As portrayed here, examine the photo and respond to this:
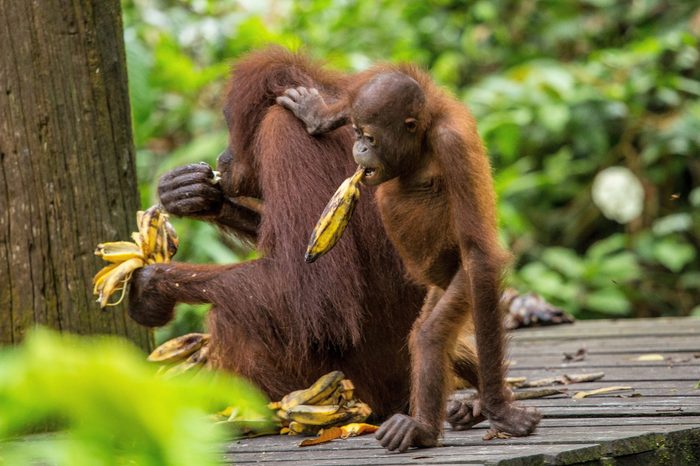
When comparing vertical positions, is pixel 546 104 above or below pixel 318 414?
above

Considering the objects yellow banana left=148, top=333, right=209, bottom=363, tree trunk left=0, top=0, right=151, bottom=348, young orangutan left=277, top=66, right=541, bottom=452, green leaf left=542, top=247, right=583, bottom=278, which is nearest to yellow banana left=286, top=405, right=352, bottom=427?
young orangutan left=277, top=66, right=541, bottom=452

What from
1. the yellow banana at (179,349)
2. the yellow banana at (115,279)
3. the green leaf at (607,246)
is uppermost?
the yellow banana at (115,279)

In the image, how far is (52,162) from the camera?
147 inches

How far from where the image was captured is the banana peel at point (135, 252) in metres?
3.60

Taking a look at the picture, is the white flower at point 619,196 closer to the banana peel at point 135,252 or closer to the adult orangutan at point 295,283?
the adult orangutan at point 295,283

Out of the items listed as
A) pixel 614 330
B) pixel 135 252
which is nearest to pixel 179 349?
pixel 135 252

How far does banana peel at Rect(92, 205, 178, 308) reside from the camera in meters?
3.60

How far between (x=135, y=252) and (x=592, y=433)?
1.70m

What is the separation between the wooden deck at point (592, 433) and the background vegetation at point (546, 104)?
2.91 m

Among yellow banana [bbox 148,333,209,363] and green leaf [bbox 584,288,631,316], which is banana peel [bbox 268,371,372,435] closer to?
yellow banana [bbox 148,333,209,363]

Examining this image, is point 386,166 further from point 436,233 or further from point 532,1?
point 532,1

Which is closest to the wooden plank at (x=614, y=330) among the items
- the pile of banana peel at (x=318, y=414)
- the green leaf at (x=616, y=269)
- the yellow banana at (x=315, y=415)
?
the green leaf at (x=616, y=269)

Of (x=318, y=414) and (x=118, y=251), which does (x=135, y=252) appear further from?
(x=318, y=414)

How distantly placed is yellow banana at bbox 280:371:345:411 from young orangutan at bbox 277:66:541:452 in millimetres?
481
